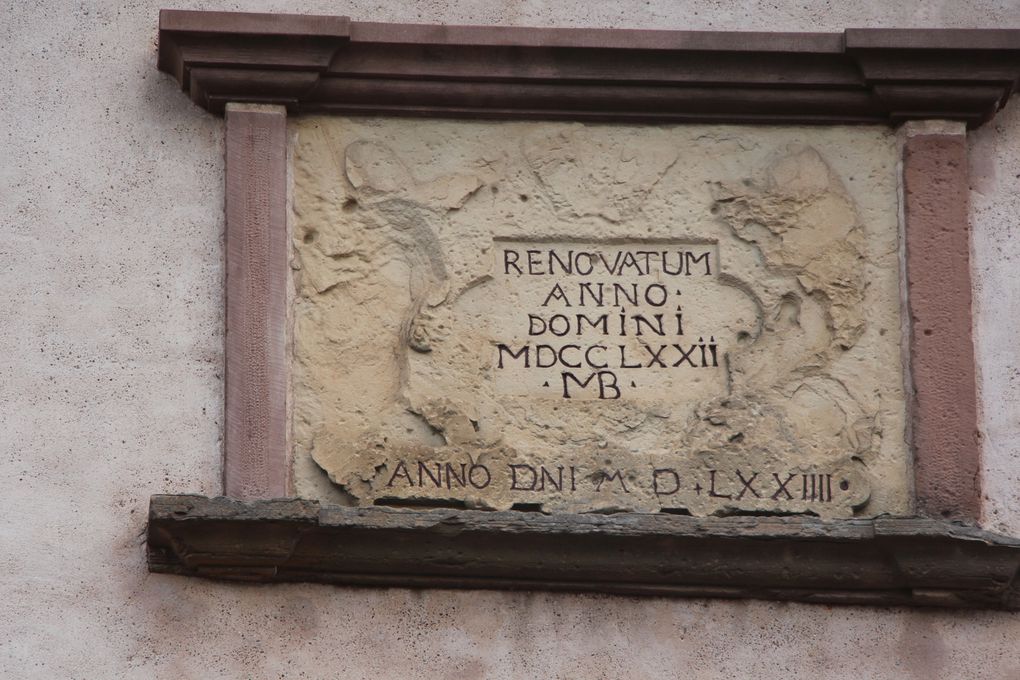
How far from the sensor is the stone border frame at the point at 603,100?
6.32 metres

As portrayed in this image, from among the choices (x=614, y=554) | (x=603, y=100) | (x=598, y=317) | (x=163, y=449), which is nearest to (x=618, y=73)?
(x=603, y=100)

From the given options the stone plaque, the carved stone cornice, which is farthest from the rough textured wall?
the stone plaque

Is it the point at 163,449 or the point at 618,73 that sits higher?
the point at 618,73

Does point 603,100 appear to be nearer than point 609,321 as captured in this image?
No

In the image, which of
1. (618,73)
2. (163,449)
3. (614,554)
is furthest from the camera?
(618,73)

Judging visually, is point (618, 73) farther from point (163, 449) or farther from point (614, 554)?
point (163, 449)

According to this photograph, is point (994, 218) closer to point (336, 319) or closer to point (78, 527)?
point (336, 319)

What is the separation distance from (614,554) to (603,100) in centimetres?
131

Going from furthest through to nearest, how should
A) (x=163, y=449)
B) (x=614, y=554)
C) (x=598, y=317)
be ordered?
(x=598, y=317) → (x=163, y=449) → (x=614, y=554)

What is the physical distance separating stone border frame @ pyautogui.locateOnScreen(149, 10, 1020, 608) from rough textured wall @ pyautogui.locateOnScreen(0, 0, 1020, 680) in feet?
0.30

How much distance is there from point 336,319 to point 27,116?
103 cm

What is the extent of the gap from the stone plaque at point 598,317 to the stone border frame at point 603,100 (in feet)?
0.23

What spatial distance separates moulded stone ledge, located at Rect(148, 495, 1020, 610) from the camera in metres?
6.07

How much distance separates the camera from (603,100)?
6.64m
